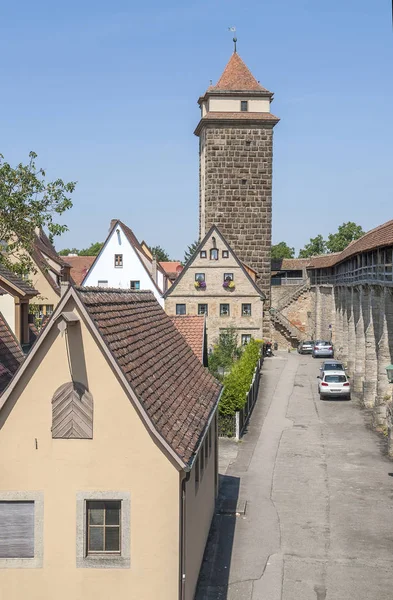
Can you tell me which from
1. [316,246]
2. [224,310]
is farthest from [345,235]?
[224,310]

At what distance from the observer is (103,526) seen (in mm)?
12461

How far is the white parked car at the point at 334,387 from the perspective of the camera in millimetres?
38812

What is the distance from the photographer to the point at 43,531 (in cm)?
1244

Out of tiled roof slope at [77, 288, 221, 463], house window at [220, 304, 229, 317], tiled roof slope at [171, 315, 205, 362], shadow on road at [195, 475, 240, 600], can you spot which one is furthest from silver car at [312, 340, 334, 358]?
tiled roof slope at [77, 288, 221, 463]

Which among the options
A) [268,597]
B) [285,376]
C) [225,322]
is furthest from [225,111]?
[268,597]

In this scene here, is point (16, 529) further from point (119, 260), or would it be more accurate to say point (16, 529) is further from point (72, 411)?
point (119, 260)

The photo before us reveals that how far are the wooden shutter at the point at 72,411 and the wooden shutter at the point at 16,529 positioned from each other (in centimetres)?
A: 133

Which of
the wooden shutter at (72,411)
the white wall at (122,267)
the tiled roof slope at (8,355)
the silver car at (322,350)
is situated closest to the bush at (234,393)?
the tiled roof slope at (8,355)

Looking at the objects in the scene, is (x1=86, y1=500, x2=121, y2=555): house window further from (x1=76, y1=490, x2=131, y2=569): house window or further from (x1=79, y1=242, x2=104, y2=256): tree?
(x1=79, y1=242, x2=104, y2=256): tree

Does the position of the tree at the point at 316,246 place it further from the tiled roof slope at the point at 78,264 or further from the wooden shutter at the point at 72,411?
the wooden shutter at the point at 72,411

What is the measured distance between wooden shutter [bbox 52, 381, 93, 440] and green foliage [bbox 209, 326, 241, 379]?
2936 centimetres

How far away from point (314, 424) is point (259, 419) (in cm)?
250

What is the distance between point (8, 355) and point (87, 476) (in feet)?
24.5

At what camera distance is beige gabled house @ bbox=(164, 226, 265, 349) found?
50656mm
